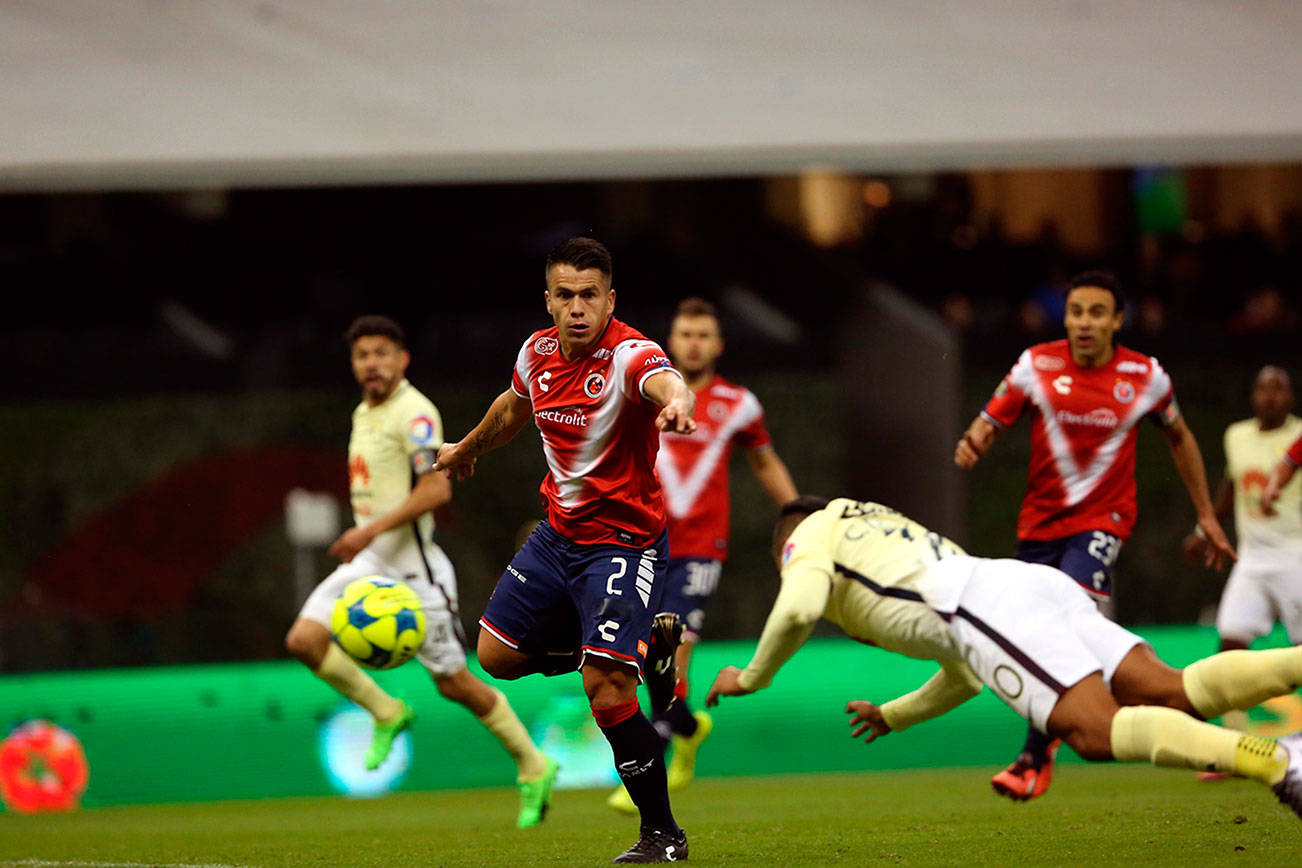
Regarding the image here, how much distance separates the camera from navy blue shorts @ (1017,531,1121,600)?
772cm

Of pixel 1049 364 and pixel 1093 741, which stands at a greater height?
pixel 1049 364

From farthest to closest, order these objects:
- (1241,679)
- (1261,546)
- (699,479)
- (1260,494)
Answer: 1. (1260,494)
2. (1261,546)
3. (699,479)
4. (1241,679)

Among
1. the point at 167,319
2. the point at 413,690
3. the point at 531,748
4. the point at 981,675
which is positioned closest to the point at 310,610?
the point at 531,748

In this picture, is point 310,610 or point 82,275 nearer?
point 310,610

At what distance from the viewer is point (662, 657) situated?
6.13 metres

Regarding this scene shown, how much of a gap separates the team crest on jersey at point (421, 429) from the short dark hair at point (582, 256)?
3.02 metres

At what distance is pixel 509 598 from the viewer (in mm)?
6059

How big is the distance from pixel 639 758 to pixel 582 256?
5.88 ft

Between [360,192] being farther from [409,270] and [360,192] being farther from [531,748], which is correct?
[531,748]

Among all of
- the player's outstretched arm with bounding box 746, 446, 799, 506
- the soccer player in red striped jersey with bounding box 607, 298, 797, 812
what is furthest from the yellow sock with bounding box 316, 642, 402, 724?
the player's outstretched arm with bounding box 746, 446, 799, 506

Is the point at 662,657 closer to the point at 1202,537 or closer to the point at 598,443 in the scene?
the point at 598,443

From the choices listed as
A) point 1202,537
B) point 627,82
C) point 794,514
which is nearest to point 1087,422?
point 1202,537

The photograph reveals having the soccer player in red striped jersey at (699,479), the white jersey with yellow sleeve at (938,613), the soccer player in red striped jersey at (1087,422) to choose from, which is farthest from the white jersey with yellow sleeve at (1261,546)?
the white jersey with yellow sleeve at (938,613)

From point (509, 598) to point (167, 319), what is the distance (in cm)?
1342
